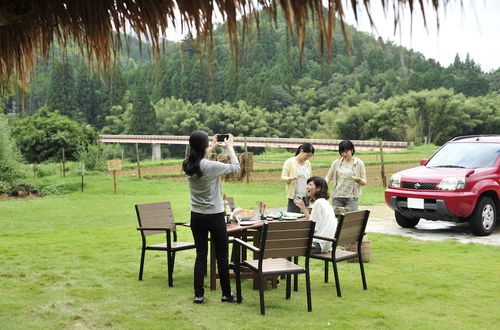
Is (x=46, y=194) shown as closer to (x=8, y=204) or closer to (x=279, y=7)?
(x=8, y=204)

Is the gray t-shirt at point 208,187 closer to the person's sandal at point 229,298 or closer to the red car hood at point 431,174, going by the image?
the person's sandal at point 229,298

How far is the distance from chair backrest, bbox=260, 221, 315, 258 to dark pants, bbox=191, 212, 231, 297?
487mm

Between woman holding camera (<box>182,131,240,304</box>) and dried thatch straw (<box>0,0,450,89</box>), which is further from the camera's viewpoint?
woman holding camera (<box>182,131,240,304</box>)

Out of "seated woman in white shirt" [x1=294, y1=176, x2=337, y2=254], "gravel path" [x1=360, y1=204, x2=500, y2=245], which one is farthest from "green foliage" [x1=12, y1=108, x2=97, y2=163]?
"seated woman in white shirt" [x1=294, y1=176, x2=337, y2=254]

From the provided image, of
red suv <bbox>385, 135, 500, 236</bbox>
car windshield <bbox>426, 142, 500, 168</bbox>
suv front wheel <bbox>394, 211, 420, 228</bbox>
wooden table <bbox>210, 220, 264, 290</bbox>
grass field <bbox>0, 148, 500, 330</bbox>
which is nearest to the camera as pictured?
grass field <bbox>0, 148, 500, 330</bbox>

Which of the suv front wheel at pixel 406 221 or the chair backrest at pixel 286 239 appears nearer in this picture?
the chair backrest at pixel 286 239

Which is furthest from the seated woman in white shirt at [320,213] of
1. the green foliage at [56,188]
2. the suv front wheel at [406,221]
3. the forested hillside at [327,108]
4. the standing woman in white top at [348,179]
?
the forested hillside at [327,108]

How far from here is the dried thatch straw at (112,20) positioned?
2.59m

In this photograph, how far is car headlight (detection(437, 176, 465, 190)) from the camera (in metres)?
10.2

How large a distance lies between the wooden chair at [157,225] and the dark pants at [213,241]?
0.81m

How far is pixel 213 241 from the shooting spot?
5.90 m

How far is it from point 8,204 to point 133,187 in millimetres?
6317

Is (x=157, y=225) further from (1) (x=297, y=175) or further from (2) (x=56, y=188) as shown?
(2) (x=56, y=188)

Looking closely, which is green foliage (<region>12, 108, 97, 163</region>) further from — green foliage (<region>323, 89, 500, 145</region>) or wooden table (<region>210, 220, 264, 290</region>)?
wooden table (<region>210, 220, 264, 290</region>)
